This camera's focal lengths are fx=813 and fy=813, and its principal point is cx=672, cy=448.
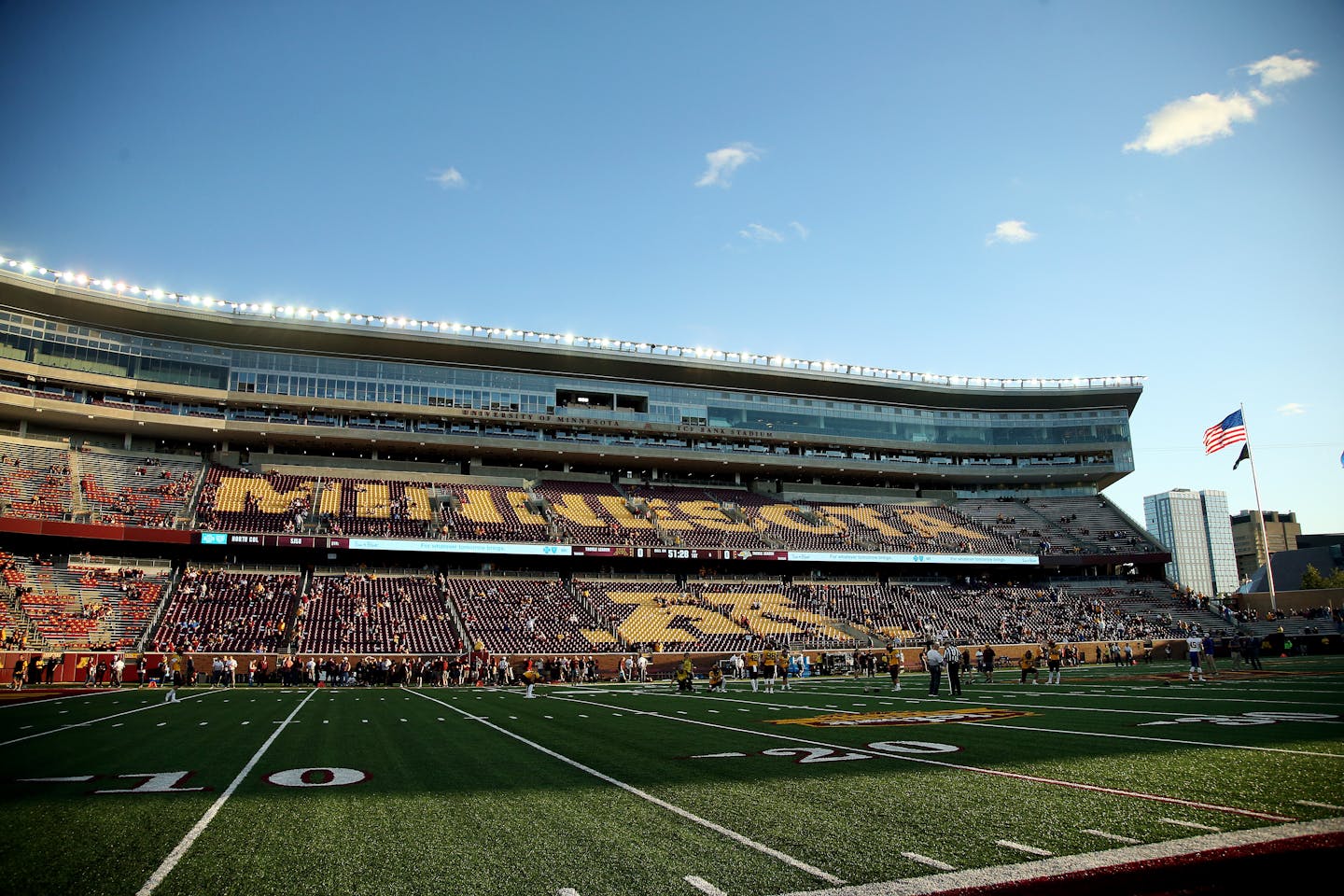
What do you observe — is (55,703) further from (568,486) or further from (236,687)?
(568,486)

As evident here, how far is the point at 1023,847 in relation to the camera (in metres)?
6.75

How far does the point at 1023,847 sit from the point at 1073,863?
0.56 m

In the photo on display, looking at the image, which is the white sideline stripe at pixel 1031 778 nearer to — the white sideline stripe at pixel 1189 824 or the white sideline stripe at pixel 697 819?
the white sideline stripe at pixel 1189 824

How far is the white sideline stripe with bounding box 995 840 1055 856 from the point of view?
657 cm

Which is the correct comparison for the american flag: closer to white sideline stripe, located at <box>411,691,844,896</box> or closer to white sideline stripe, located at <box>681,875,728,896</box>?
white sideline stripe, located at <box>411,691,844,896</box>

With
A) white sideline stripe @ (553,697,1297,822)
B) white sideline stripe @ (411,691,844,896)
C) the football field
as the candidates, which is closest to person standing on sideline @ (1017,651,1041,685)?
the football field

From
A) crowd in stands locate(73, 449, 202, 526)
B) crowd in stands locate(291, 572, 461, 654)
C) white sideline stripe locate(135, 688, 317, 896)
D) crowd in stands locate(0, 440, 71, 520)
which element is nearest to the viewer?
white sideline stripe locate(135, 688, 317, 896)

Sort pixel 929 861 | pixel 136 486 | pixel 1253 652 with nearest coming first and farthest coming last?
pixel 929 861 < pixel 1253 652 < pixel 136 486

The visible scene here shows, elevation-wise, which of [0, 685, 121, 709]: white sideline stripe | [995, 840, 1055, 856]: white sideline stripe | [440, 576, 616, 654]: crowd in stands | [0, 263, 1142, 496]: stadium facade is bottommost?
[0, 685, 121, 709]: white sideline stripe

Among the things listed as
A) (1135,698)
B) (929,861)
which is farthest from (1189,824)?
(1135,698)

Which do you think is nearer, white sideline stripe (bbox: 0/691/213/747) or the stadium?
the stadium

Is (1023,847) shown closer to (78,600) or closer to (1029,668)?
(1029,668)

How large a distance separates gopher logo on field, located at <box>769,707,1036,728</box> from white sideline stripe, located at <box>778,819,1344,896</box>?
354 inches

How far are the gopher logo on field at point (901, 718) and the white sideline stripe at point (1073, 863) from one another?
29.5 ft
